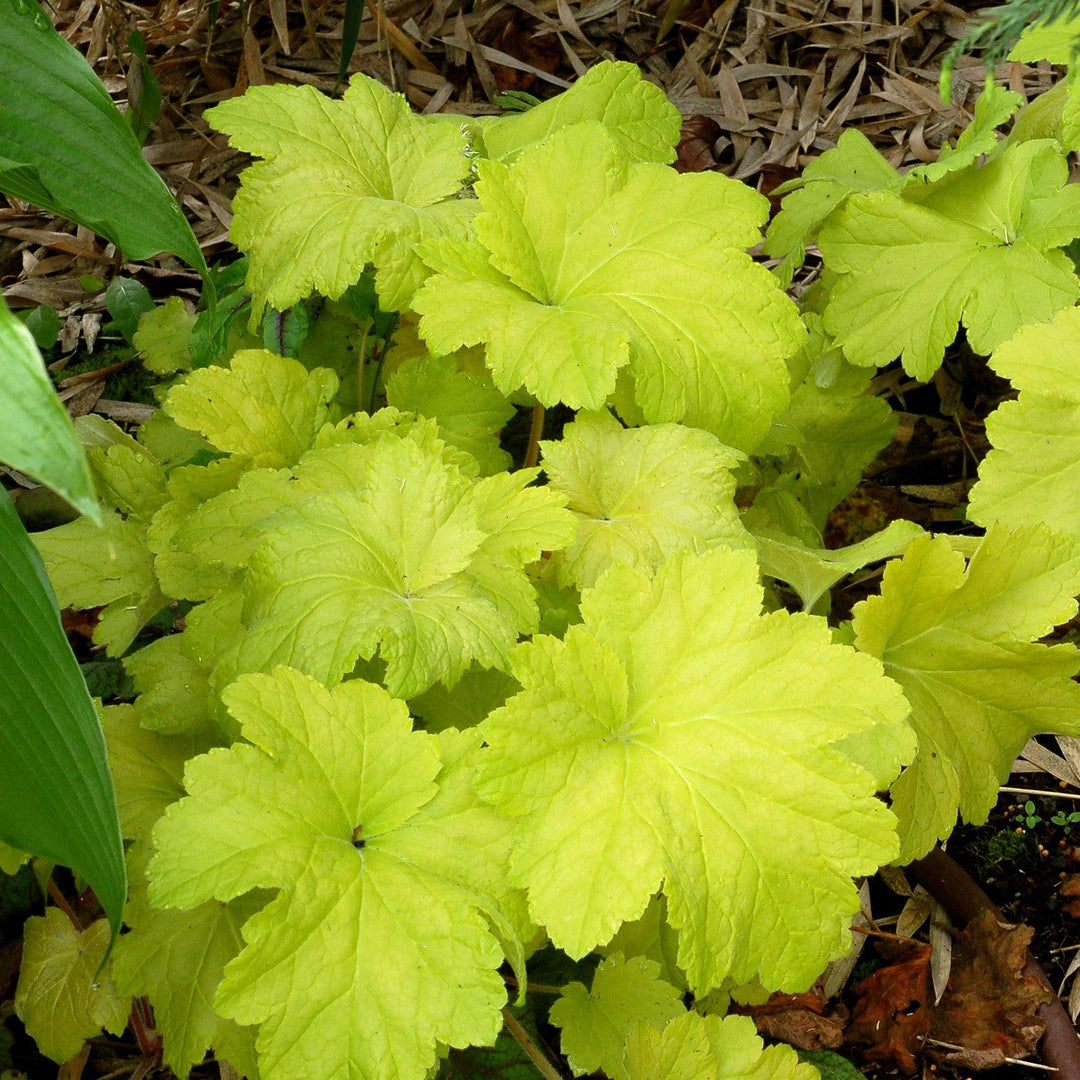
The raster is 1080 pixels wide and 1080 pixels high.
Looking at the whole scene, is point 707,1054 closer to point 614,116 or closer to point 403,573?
point 403,573

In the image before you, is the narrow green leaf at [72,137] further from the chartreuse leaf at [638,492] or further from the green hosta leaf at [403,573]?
the chartreuse leaf at [638,492]

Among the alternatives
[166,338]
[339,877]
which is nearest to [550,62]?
[166,338]

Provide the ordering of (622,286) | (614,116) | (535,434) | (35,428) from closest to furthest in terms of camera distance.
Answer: (35,428) < (622,286) < (535,434) < (614,116)

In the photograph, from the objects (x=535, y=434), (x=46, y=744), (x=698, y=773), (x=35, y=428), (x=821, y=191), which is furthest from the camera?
(x=821, y=191)

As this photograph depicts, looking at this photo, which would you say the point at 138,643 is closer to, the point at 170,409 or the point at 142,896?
the point at 170,409

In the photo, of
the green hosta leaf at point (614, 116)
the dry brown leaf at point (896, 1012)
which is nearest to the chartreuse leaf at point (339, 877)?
the dry brown leaf at point (896, 1012)
